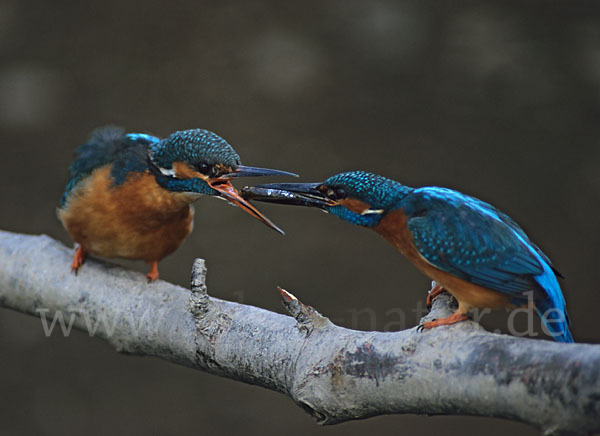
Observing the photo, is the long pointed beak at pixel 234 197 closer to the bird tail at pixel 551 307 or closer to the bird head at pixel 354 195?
the bird head at pixel 354 195

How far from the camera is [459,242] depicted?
1.10 m

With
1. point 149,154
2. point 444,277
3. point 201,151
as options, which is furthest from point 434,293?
point 149,154

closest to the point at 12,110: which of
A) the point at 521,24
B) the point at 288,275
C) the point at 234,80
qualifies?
the point at 234,80

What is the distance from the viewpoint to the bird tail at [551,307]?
110cm

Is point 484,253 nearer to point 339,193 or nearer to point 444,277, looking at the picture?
point 444,277

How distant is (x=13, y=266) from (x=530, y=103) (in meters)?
2.08

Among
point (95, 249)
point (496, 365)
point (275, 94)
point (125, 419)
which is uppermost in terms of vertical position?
point (275, 94)

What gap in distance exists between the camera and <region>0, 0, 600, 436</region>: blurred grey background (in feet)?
9.45

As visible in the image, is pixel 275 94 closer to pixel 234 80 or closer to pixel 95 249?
pixel 234 80

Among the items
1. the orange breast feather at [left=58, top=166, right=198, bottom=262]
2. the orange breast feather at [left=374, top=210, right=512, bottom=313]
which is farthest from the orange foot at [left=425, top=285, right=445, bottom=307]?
the orange breast feather at [left=58, top=166, right=198, bottom=262]

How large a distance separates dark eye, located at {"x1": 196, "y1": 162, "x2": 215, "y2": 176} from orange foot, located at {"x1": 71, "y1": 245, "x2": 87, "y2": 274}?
0.50 metres

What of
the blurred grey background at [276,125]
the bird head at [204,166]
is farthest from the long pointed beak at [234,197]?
the blurred grey background at [276,125]

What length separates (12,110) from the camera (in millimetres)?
3049

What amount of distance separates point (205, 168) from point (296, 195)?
0.88ft
